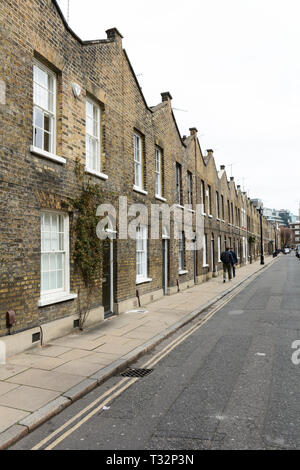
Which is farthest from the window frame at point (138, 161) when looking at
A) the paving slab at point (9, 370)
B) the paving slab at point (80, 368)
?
the paving slab at point (9, 370)

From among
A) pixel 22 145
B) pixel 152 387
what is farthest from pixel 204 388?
pixel 22 145

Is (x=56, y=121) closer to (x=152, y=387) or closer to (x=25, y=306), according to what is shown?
(x=25, y=306)

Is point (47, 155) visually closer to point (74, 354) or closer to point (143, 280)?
point (74, 354)

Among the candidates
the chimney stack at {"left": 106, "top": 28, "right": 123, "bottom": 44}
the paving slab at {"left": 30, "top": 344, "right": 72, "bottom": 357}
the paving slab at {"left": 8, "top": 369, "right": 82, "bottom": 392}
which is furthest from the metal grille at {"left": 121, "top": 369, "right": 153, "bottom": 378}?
the chimney stack at {"left": 106, "top": 28, "right": 123, "bottom": 44}

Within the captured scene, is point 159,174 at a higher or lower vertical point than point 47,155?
higher

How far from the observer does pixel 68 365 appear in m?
6.04

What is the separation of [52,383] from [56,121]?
583 cm

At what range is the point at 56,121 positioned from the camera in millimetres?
8242

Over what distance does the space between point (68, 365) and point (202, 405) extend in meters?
2.59

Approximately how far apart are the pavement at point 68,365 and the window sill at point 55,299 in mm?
854

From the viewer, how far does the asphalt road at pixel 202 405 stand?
3695 mm

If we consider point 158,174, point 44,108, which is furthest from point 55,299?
point 158,174

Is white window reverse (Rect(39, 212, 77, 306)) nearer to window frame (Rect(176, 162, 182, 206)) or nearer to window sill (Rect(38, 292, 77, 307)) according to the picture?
window sill (Rect(38, 292, 77, 307))
